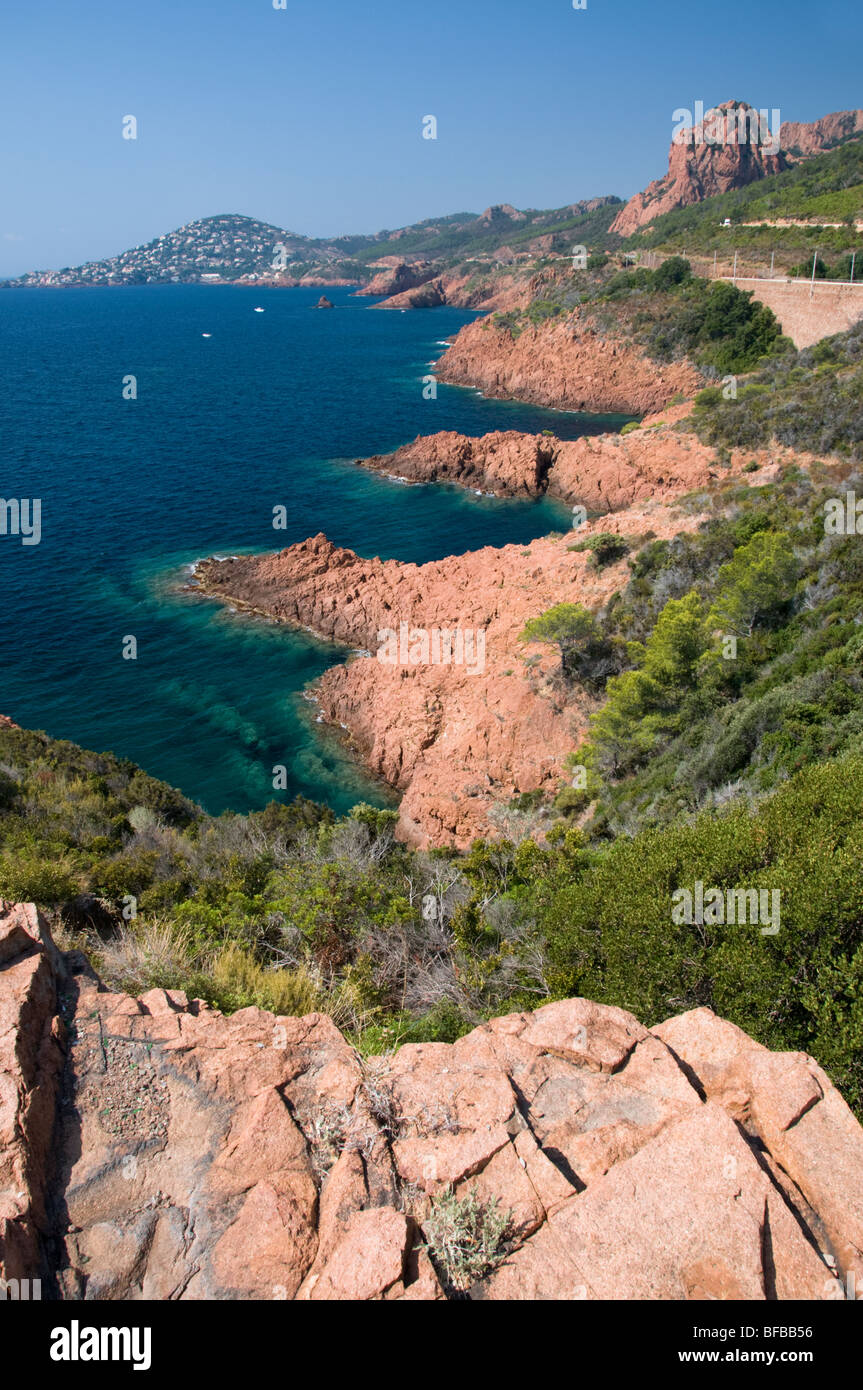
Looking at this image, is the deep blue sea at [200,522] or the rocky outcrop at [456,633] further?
the deep blue sea at [200,522]

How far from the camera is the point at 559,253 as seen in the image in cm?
15975

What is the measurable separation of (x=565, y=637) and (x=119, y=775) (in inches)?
519

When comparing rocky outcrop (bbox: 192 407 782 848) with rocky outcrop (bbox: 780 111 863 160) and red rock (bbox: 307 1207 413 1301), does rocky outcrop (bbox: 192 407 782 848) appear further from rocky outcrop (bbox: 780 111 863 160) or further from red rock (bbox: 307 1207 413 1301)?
rocky outcrop (bbox: 780 111 863 160)

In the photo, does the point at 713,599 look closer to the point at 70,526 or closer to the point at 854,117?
the point at 70,526

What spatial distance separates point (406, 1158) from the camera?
5348 mm

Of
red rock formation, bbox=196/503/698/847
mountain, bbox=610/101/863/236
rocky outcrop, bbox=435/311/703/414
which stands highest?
mountain, bbox=610/101/863/236

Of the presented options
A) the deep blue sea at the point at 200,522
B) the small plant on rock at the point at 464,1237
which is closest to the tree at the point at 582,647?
the deep blue sea at the point at 200,522

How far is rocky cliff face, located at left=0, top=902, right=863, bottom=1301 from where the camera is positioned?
180 inches

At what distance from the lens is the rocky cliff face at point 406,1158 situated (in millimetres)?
4570

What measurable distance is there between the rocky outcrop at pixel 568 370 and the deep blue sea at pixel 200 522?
3570 millimetres

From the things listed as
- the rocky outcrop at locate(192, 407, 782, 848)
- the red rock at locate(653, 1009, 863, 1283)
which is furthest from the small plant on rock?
the rocky outcrop at locate(192, 407, 782, 848)

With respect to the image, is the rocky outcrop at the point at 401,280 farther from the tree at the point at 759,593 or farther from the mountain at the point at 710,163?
the tree at the point at 759,593

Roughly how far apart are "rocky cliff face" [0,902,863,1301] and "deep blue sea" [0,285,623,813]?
17077 mm

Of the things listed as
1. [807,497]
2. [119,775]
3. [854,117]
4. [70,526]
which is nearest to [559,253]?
[854,117]
